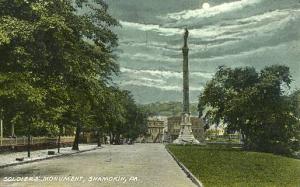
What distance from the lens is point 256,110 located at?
59812 millimetres

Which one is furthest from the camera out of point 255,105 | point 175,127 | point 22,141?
point 175,127

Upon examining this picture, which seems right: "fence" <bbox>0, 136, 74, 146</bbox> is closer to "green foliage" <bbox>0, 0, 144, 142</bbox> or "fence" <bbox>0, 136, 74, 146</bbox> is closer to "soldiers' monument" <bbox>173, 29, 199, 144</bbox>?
"green foliage" <bbox>0, 0, 144, 142</bbox>

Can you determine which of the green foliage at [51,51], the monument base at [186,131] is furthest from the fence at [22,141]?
the monument base at [186,131]

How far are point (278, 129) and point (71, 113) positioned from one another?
21.3 meters

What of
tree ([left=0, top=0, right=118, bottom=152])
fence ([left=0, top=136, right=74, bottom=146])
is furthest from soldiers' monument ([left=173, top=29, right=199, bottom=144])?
tree ([left=0, top=0, right=118, bottom=152])

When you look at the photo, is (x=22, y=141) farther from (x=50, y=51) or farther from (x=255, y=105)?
(x=50, y=51)

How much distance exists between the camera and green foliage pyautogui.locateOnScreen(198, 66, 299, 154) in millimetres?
56250

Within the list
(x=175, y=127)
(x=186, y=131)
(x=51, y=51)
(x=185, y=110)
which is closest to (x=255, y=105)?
(x=185, y=110)

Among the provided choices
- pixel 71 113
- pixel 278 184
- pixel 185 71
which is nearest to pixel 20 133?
pixel 71 113

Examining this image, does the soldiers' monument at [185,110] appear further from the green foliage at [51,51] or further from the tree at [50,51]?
the tree at [50,51]

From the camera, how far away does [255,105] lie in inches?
2400

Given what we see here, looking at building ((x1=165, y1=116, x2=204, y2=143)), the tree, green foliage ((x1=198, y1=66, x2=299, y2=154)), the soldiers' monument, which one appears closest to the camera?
the tree

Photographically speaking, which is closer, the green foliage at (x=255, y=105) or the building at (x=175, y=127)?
the green foliage at (x=255, y=105)

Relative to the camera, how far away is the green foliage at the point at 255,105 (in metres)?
56.2
